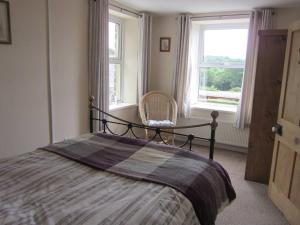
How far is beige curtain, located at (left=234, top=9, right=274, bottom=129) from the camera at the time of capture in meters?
3.68

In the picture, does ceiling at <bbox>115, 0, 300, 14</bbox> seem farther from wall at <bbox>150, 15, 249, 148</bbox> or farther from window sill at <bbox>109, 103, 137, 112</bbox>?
window sill at <bbox>109, 103, 137, 112</bbox>

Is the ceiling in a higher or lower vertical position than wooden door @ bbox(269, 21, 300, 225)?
higher

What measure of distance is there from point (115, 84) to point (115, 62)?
397mm

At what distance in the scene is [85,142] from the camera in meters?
2.10

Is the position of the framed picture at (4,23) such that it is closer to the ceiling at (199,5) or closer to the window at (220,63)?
the ceiling at (199,5)

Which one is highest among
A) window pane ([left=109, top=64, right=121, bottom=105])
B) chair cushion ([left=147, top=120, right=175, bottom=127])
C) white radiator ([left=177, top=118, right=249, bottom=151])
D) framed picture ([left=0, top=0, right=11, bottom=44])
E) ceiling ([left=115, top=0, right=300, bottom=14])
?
ceiling ([left=115, top=0, right=300, bottom=14])

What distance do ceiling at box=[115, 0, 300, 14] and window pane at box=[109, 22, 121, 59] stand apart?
→ 47cm

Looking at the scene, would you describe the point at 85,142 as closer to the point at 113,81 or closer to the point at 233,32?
the point at 113,81

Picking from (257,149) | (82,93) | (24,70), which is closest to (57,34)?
(24,70)

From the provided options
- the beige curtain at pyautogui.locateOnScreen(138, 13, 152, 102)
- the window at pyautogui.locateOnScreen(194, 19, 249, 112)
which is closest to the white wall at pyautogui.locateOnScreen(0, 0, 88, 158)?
the beige curtain at pyautogui.locateOnScreen(138, 13, 152, 102)

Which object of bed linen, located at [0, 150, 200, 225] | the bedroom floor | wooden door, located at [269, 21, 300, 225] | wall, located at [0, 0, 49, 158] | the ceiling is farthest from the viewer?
the ceiling

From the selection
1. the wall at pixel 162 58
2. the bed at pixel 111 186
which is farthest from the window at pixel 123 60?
the bed at pixel 111 186

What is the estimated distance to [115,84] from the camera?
4.54 m

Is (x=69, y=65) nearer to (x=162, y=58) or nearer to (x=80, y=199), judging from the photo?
(x=162, y=58)
